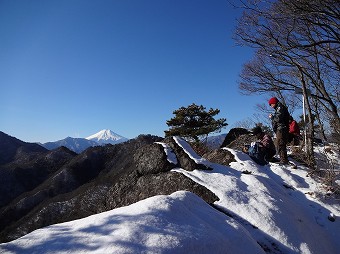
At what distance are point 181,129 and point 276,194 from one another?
60.1ft

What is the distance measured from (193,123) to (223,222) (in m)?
20.5

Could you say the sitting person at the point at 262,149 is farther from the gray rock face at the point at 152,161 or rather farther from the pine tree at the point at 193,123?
the pine tree at the point at 193,123

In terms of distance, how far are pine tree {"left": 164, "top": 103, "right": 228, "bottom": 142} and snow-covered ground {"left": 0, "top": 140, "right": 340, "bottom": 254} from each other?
644 inches

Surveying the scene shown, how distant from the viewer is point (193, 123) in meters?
24.1

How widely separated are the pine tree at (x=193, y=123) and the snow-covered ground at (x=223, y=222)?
16.3 metres

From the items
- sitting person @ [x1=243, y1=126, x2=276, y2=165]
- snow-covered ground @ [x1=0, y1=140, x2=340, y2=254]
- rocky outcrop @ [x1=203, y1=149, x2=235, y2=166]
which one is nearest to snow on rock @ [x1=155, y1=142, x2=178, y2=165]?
snow-covered ground @ [x1=0, y1=140, x2=340, y2=254]

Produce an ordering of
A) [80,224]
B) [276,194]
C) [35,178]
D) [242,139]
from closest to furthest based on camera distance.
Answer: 1. [80,224]
2. [276,194]
3. [242,139]
4. [35,178]

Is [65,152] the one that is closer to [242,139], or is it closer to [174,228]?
[242,139]

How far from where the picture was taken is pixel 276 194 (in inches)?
208

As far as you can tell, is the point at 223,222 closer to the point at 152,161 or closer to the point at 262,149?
the point at 152,161

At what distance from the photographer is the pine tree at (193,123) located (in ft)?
77.5

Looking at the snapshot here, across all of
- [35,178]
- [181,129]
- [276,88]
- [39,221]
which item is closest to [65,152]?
[35,178]

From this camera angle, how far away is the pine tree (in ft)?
77.5

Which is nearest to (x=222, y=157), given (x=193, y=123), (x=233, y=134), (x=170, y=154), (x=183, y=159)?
(x=183, y=159)
